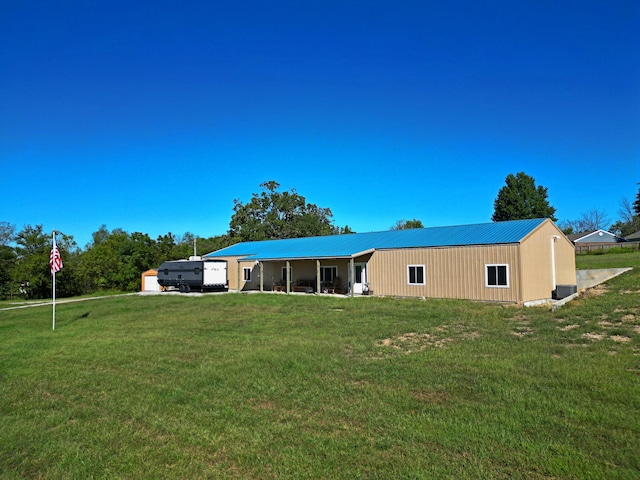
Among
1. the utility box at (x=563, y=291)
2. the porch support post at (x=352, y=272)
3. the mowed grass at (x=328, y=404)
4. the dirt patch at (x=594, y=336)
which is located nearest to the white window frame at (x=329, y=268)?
the porch support post at (x=352, y=272)

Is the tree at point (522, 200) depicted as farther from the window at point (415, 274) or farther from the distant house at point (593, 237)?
the window at point (415, 274)

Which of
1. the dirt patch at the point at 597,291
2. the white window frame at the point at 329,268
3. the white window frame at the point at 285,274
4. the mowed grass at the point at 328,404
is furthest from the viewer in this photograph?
the white window frame at the point at 285,274

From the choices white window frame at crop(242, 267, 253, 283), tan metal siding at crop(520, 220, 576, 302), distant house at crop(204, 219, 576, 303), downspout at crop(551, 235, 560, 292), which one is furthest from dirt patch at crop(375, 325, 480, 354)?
white window frame at crop(242, 267, 253, 283)

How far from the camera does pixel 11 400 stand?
21.8ft

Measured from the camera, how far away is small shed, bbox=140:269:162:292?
131 ft

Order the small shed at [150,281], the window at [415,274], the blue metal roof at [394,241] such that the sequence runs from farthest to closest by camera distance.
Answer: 1. the small shed at [150,281]
2. the window at [415,274]
3. the blue metal roof at [394,241]

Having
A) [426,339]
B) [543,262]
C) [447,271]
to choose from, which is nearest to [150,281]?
[447,271]

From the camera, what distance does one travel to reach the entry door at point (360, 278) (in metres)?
26.6

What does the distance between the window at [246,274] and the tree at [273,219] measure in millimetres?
23623

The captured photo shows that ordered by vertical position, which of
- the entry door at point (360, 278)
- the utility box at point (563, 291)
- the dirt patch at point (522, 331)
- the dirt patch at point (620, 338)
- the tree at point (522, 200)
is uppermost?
the tree at point (522, 200)

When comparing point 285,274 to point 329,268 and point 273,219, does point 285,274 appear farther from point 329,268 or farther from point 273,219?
point 273,219

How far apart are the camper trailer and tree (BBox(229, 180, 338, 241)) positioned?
24.0m

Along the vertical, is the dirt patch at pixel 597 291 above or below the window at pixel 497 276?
below

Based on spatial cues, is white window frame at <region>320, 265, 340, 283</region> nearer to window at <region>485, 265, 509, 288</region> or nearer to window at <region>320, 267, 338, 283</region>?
window at <region>320, 267, 338, 283</region>
